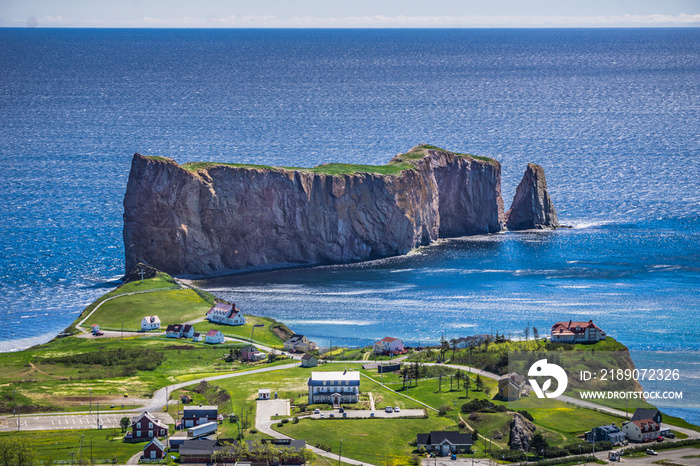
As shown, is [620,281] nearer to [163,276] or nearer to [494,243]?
[494,243]

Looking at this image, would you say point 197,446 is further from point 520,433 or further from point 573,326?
point 573,326

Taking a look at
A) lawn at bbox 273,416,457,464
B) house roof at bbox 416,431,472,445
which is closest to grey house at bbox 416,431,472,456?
house roof at bbox 416,431,472,445

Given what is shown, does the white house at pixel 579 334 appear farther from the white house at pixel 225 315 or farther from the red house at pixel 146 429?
the red house at pixel 146 429

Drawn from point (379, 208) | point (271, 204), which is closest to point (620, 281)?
point (379, 208)

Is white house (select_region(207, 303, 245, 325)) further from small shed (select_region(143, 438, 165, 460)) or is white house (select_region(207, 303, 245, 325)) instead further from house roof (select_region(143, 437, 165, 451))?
small shed (select_region(143, 438, 165, 460))

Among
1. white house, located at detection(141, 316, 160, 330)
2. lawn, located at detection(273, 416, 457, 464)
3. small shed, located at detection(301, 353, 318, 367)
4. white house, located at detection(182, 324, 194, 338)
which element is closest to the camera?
lawn, located at detection(273, 416, 457, 464)
